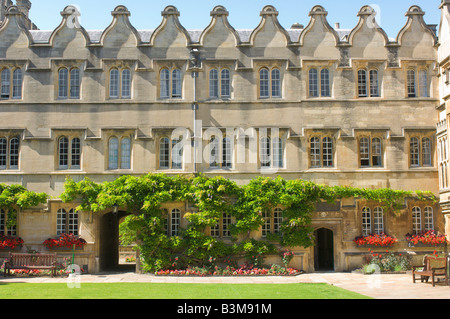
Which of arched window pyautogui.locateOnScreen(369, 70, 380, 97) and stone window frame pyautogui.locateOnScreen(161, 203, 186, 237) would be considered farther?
arched window pyautogui.locateOnScreen(369, 70, 380, 97)

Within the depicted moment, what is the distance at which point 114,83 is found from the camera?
27922 millimetres

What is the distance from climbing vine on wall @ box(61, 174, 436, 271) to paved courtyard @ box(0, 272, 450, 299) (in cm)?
176

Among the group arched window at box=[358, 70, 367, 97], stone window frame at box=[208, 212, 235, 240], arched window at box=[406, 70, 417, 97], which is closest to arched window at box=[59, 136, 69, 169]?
stone window frame at box=[208, 212, 235, 240]

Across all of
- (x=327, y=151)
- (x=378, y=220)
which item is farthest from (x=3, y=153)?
(x=378, y=220)

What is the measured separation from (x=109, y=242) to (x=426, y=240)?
53.9 ft

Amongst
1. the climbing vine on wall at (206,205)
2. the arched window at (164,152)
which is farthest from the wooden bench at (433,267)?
the arched window at (164,152)

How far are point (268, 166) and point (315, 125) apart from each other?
3.14 meters

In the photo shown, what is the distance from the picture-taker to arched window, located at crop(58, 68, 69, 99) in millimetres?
27891

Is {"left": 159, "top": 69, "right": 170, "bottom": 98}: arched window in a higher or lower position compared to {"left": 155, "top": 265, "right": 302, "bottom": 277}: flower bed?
higher

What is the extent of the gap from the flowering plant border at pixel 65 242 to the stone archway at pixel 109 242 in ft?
4.59

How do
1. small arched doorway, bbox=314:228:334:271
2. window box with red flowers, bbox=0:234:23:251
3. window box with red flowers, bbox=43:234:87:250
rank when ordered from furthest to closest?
small arched doorway, bbox=314:228:334:271, window box with red flowers, bbox=43:234:87:250, window box with red flowers, bbox=0:234:23:251

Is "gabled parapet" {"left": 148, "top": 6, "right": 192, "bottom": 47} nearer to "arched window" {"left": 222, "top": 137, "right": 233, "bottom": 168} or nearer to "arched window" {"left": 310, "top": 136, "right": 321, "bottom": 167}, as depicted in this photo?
"arched window" {"left": 222, "top": 137, "right": 233, "bottom": 168}

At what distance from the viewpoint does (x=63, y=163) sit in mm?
27562
